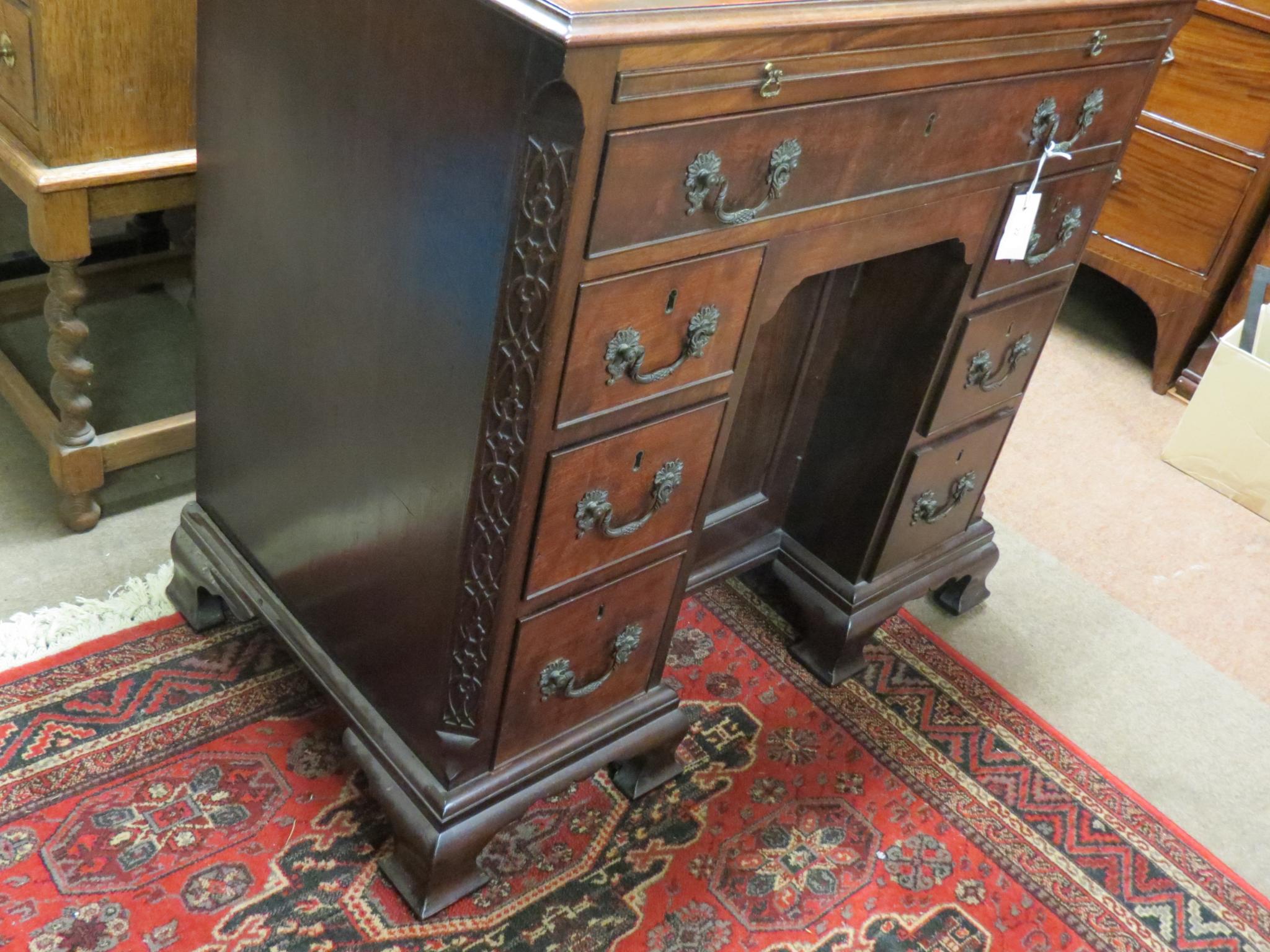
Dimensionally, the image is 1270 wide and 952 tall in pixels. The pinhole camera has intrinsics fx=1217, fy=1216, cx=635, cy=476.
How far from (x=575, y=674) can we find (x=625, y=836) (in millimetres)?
279

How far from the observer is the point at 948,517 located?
69.6 inches

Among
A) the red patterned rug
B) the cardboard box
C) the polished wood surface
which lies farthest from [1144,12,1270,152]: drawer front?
the red patterned rug

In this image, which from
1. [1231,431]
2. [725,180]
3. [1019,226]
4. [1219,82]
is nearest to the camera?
[725,180]

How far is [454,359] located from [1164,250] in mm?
1983

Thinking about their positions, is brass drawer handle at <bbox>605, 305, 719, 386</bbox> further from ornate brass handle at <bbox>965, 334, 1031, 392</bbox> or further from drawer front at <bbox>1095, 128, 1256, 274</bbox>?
drawer front at <bbox>1095, 128, 1256, 274</bbox>

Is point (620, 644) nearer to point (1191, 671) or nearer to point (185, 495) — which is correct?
point (185, 495)

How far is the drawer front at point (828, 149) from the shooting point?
97cm

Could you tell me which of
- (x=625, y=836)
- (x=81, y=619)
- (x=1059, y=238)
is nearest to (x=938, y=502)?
(x=1059, y=238)

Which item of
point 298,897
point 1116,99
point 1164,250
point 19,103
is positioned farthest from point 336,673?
point 1164,250

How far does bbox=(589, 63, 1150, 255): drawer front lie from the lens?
0.97m

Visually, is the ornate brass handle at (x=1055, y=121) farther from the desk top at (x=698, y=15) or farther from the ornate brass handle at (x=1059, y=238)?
the desk top at (x=698, y=15)

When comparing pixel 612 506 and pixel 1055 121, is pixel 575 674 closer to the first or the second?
pixel 612 506

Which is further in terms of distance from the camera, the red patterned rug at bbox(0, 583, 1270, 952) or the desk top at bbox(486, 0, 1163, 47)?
the red patterned rug at bbox(0, 583, 1270, 952)

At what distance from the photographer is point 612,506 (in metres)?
1.18
